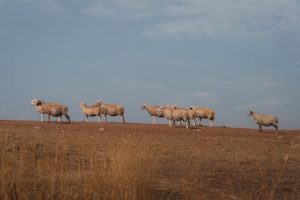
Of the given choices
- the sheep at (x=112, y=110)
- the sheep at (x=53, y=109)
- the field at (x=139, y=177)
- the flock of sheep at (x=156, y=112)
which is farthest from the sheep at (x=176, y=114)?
the field at (x=139, y=177)

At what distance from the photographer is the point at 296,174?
1562 centimetres

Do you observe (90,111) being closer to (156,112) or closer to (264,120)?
(156,112)

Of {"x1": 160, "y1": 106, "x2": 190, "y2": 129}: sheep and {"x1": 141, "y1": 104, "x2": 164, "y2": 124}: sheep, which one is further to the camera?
{"x1": 141, "y1": 104, "x2": 164, "y2": 124}: sheep

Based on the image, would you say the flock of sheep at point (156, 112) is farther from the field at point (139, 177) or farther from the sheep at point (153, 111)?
the field at point (139, 177)

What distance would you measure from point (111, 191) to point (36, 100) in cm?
3597

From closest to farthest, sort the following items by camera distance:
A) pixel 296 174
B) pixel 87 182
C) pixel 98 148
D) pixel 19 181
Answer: pixel 19 181 < pixel 87 182 < pixel 296 174 < pixel 98 148

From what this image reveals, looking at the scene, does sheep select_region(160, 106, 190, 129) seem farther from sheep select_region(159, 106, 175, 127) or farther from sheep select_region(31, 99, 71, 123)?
sheep select_region(31, 99, 71, 123)

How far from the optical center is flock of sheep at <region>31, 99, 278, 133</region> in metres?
45.0

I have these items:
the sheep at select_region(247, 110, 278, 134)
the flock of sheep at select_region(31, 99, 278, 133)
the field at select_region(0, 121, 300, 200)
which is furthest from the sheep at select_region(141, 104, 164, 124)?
the field at select_region(0, 121, 300, 200)

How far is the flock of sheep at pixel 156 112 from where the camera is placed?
148 ft

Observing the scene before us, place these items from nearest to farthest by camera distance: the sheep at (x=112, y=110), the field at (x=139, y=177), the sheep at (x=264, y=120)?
the field at (x=139, y=177), the sheep at (x=264, y=120), the sheep at (x=112, y=110)

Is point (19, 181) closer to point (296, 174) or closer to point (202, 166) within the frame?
point (202, 166)

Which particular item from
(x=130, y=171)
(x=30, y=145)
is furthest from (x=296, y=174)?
(x=30, y=145)

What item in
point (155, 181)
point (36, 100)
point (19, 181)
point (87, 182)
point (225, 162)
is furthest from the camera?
point (36, 100)
